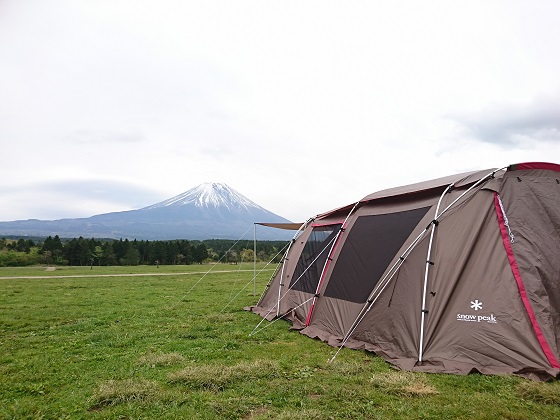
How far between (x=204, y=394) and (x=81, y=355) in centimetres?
343

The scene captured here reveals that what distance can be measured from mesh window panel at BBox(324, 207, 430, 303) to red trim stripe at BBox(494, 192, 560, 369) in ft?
4.48

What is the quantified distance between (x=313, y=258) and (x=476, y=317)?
4.65m

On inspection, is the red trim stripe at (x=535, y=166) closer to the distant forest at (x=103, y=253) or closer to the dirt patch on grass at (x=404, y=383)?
the dirt patch on grass at (x=404, y=383)

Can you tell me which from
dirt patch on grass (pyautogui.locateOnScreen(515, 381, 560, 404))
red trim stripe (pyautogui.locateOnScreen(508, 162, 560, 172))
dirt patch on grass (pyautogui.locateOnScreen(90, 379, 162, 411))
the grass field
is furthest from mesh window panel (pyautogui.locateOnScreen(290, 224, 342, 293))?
dirt patch on grass (pyautogui.locateOnScreen(515, 381, 560, 404))

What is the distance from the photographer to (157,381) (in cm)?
564

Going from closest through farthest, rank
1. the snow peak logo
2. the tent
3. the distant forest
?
the tent < the snow peak logo < the distant forest

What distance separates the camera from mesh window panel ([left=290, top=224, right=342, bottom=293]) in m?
9.68

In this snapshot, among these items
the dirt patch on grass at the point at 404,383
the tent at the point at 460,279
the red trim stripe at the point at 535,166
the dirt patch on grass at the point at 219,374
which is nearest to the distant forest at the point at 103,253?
the tent at the point at 460,279

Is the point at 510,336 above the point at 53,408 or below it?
above

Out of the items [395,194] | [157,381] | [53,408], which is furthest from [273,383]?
[395,194]

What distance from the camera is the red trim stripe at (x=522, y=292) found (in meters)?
5.44

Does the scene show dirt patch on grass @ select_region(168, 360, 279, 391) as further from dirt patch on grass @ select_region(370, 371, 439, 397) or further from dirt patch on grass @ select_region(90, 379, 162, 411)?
dirt patch on grass @ select_region(370, 371, 439, 397)

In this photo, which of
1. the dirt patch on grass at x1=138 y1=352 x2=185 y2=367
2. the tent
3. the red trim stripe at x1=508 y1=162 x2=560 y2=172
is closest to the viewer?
the tent

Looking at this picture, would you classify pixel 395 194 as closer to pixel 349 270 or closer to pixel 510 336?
pixel 349 270
